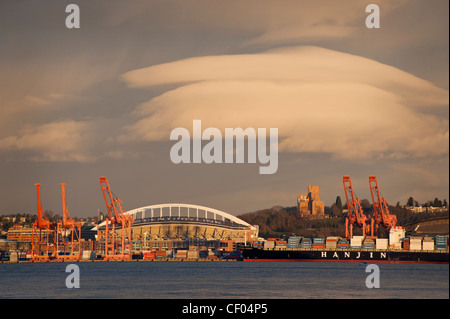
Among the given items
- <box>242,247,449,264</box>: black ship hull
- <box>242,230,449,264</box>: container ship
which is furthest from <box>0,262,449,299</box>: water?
<box>242,230,449,264</box>: container ship

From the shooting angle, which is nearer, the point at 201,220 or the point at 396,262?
the point at 396,262

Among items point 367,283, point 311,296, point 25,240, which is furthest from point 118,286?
point 25,240

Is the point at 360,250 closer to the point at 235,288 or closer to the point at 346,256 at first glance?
the point at 346,256

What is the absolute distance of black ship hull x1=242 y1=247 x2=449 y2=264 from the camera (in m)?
110

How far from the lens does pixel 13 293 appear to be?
57.1 metres

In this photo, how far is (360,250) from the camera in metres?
116

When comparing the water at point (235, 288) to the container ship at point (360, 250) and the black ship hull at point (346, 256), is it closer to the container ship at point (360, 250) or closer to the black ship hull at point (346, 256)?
the black ship hull at point (346, 256)

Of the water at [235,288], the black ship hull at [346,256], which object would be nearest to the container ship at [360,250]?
the black ship hull at [346,256]

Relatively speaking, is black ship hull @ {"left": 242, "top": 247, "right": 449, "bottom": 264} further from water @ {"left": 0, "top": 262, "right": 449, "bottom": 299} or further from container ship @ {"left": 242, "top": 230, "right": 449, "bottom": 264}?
water @ {"left": 0, "top": 262, "right": 449, "bottom": 299}

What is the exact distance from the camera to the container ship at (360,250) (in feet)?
363

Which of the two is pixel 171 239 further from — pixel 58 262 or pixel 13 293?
pixel 13 293

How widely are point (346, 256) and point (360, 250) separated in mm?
2439
